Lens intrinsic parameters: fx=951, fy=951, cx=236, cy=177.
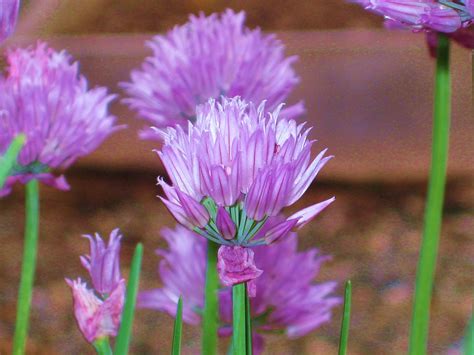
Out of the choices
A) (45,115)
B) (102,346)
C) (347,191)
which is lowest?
(102,346)

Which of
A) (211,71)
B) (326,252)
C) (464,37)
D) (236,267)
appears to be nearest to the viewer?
(236,267)

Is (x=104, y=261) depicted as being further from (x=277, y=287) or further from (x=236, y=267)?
(x=277, y=287)

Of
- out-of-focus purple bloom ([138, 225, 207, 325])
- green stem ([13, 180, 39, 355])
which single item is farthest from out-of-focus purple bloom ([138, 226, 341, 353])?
green stem ([13, 180, 39, 355])

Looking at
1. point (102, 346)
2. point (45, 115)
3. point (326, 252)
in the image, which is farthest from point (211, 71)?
point (326, 252)

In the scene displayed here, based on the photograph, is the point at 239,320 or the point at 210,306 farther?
the point at 210,306

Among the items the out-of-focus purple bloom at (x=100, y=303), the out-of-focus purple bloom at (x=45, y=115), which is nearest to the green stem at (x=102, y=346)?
the out-of-focus purple bloom at (x=100, y=303)

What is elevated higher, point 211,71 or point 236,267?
point 211,71

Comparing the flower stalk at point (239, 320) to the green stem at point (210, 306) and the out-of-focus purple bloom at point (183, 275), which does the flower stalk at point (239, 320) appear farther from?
the out-of-focus purple bloom at point (183, 275)

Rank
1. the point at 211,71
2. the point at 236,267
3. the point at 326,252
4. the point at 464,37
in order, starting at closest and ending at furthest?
the point at 236,267 < the point at 464,37 < the point at 211,71 < the point at 326,252
